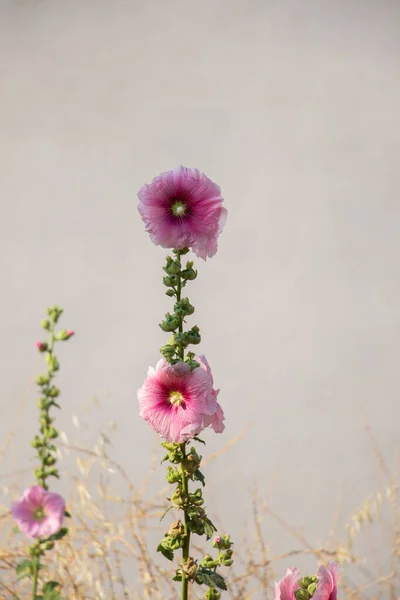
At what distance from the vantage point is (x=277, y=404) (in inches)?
90.4

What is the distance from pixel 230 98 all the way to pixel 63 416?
109cm

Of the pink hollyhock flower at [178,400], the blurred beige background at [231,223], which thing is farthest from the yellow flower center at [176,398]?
the blurred beige background at [231,223]

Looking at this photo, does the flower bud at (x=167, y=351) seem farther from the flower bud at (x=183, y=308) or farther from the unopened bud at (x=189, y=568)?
the unopened bud at (x=189, y=568)

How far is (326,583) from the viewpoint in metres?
0.57

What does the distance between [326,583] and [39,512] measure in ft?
0.72

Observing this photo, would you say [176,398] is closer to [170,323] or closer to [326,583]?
[170,323]

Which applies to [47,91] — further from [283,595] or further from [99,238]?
[283,595]

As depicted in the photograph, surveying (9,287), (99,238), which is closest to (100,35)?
(99,238)

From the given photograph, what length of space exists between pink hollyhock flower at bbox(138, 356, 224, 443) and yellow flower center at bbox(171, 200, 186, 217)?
0.37 feet

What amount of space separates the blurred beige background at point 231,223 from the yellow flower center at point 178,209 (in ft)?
5.57

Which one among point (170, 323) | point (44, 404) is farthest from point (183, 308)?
point (44, 404)

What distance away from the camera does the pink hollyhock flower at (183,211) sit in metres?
0.58

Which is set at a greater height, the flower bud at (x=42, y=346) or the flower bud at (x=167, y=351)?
the flower bud at (x=42, y=346)

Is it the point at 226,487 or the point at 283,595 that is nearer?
the point at 283,595
